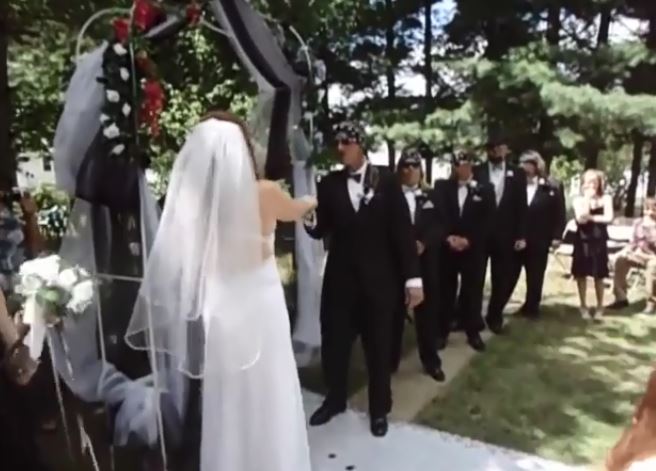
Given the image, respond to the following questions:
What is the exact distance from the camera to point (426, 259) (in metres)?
4.95

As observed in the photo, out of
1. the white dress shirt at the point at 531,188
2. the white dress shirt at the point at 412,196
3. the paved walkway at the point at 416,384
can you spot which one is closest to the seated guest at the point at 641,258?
the white dress shirt at the point at 531,188

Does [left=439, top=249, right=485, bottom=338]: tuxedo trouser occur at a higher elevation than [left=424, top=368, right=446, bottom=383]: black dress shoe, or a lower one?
higher

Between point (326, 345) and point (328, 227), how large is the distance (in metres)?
0.61

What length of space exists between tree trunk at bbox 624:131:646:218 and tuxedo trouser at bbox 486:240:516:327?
1995 millimetres

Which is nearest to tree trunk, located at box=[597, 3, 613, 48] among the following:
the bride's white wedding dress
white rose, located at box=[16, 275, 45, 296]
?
the bride's white wedding dress

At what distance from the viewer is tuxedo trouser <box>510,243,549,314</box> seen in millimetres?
6051

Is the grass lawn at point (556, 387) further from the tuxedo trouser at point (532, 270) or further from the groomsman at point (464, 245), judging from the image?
the groomsman at point (464, 245)

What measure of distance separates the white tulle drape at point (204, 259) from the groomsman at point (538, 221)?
11.0ft

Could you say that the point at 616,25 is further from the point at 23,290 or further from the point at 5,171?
the point at 23,290

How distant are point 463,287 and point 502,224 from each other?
541mm

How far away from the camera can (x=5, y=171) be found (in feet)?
18.4

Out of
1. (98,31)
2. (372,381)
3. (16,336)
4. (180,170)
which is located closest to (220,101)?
(98,31)

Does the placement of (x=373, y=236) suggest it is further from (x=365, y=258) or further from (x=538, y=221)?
(x=538, y=221)

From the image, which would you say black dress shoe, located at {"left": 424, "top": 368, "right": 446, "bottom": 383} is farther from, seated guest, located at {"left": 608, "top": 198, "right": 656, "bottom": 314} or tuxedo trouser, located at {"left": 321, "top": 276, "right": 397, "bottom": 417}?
seated guest, located at {"left": 608, "top": 198, "right": 656, "bottom": 314}
